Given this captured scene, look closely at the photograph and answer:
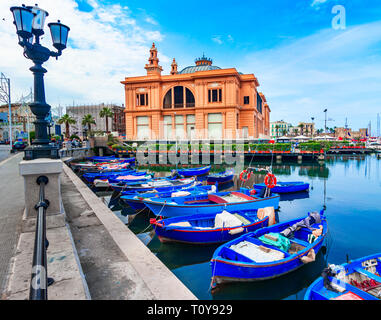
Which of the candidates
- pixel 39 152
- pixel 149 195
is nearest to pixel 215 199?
pixel 149 195

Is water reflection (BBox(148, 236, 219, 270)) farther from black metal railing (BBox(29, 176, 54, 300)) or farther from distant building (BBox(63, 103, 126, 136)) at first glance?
distant building (BBox(63, 103, 126, 136))

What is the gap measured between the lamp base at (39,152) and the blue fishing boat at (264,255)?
5.51m

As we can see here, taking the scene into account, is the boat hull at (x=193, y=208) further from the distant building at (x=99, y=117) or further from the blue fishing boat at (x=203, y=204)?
the distant building at (x=99, y=117)

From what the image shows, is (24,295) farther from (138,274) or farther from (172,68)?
(172,68)

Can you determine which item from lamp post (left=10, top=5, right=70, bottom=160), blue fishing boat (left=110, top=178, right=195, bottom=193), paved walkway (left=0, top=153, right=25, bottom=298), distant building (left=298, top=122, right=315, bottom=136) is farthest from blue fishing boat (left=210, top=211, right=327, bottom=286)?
distant building (left=298, top=122, right=315, bottom=136)

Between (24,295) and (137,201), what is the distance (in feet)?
37.3

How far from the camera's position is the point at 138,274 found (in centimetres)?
512

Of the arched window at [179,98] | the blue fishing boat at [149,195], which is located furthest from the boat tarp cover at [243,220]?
the arched window at [179,98]

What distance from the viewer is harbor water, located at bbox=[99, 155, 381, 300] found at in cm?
844

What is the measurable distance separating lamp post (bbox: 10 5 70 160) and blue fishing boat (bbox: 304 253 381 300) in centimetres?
726

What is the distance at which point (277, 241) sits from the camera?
30.7ft

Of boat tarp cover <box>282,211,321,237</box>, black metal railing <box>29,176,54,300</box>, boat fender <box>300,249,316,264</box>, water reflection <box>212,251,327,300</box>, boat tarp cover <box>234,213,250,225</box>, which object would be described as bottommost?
water reflection <box>212,251,327,300</box>

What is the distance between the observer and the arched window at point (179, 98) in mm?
54875

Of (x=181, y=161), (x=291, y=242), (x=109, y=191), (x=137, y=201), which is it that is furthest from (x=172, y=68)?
(x=291, y=242)
